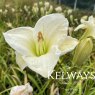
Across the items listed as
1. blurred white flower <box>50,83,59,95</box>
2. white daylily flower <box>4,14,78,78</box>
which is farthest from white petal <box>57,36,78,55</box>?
blurred white flower <box>50,83,59,95</box>

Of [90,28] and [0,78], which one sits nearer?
[90,28]

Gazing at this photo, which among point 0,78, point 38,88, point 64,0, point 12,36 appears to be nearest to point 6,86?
point 0,78

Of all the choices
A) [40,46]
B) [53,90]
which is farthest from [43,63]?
[53,90]

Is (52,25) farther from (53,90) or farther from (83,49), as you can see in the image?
(53,90)

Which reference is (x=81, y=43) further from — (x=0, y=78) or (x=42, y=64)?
(x=0, y=78)

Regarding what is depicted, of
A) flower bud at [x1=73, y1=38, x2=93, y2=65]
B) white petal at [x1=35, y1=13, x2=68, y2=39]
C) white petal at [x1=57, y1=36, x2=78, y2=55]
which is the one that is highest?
white petal at [x1=35, y1=13, x2=68, y2=39]

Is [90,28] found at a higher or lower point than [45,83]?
higher

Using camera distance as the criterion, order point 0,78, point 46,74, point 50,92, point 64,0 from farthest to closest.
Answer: point 64,0 → point 0,78 → point 50,92 → point 46,74

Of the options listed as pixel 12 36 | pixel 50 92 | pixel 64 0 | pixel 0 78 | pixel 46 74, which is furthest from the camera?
pixel 64 0

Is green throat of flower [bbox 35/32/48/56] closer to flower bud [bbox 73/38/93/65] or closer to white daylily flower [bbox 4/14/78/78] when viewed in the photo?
white daylily flower [bbox 4/14/78/78]
